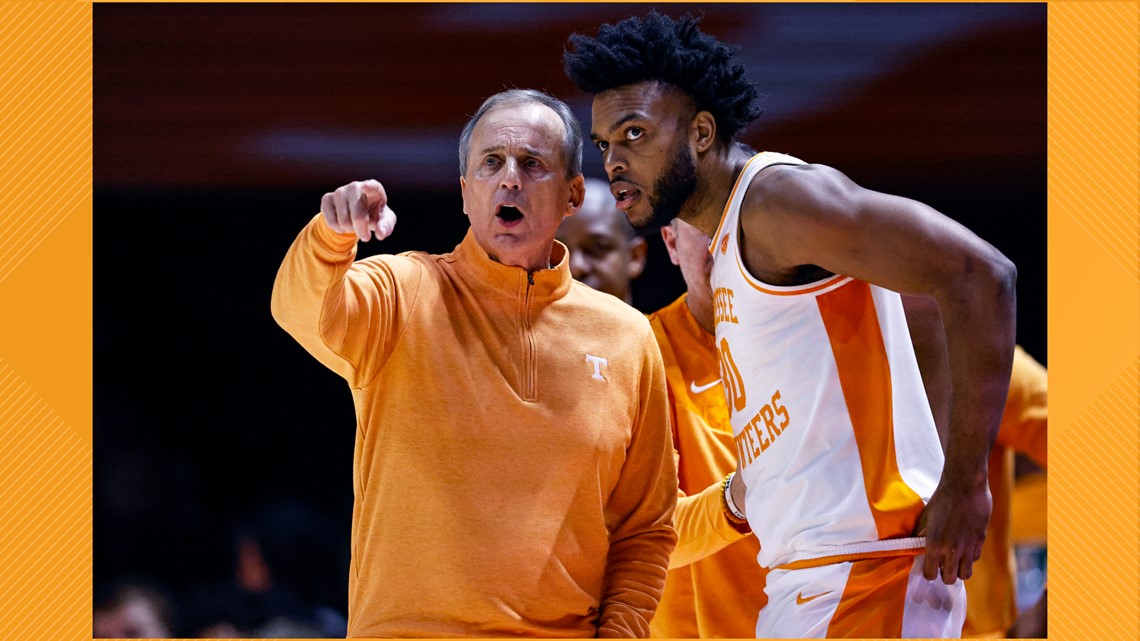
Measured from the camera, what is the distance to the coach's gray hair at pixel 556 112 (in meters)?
2.42

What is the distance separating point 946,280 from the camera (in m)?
2.00

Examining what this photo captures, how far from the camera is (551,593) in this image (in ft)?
7.33

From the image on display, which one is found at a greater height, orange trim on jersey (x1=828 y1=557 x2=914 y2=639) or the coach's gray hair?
the coach's gray hair

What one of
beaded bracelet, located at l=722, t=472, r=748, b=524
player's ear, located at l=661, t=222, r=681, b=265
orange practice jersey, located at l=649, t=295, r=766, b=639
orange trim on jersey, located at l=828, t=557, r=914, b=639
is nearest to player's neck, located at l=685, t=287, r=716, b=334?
orange practice jersey, located at l=649, t=295, r=766, b=639

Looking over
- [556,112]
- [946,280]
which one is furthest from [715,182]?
[946,280]

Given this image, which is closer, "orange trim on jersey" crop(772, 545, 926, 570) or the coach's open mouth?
"orange trim on jersey" crop(772, 545, 926, 570)

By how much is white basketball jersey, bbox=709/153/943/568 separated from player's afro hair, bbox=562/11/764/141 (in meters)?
0.27

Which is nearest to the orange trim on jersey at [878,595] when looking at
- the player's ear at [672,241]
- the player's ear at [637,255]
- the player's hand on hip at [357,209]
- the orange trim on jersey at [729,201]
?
the orange trim on jersey at [729,201]

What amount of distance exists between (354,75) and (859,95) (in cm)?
174

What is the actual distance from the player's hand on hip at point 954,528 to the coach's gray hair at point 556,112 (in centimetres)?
100

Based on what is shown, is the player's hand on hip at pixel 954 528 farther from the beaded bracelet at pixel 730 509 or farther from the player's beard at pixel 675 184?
the player's beard at pixel 675 184

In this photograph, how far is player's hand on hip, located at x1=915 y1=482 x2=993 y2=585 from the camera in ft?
6.72

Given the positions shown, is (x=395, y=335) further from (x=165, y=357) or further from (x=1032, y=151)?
(x=1032, y=151)

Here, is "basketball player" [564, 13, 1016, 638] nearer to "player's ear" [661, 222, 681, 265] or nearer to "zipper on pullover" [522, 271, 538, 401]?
"zipper on pullover" [522, 271, 538, 401]
